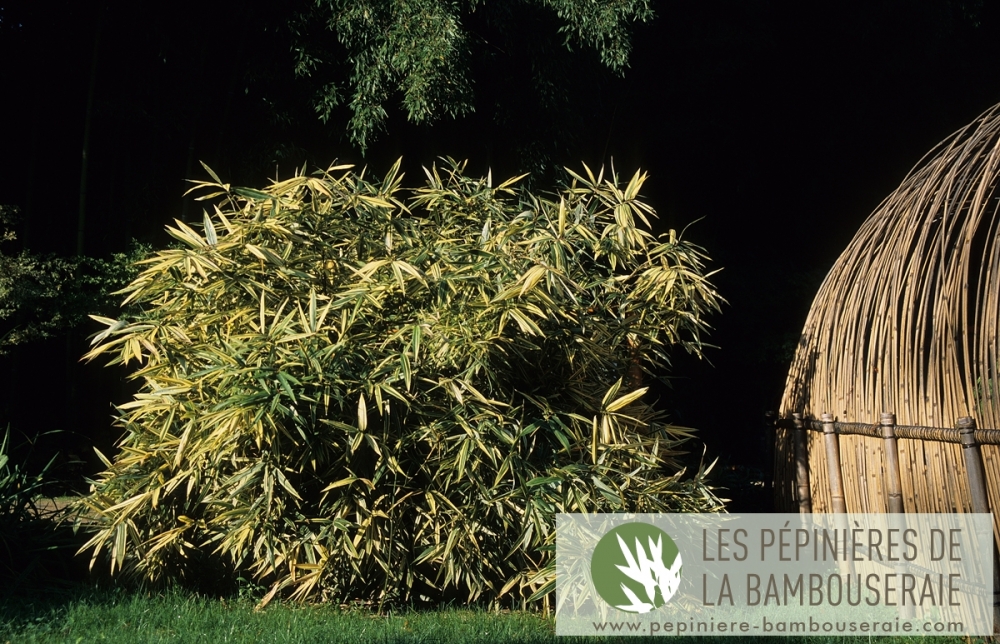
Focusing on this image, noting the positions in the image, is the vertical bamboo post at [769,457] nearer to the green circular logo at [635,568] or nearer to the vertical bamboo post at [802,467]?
the vertical bamboo post at [802,467]

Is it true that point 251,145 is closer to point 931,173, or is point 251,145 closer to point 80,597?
point 80,597

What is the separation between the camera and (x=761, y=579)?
4.73 metres

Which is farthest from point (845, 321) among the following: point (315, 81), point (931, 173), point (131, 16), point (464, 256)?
point (131, 16)

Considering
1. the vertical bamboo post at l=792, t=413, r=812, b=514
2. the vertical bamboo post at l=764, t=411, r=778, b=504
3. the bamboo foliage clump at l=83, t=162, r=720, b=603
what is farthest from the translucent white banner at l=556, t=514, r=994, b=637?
the vertical bamboo post at l=764, t=411, r=778, b=504

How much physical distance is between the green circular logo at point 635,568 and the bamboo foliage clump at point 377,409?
0.17m

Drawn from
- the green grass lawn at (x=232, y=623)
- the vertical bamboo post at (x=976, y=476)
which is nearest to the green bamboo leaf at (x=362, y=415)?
the green grass lawn at (x=232, y=623)

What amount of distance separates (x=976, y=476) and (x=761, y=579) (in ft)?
4.78

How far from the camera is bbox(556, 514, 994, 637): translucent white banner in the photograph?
3830mm

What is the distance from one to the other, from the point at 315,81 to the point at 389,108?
1.94 ft

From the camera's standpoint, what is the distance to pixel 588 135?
809 centimetres

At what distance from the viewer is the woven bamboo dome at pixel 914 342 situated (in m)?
3.77

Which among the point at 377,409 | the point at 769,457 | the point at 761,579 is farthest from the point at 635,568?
the point at 769,457

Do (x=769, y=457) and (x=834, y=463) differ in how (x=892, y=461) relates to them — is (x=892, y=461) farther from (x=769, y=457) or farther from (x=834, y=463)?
(x=769, y=457)

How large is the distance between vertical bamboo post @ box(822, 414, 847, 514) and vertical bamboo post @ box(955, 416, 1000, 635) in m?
0.99
